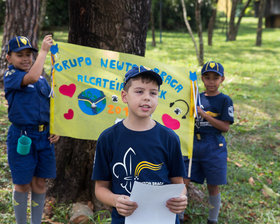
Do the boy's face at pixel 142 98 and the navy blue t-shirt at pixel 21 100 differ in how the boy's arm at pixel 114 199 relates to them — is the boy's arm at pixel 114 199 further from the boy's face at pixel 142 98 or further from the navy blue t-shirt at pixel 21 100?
the navy blue t-shirt at pixel 21 100

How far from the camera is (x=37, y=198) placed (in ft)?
10.2

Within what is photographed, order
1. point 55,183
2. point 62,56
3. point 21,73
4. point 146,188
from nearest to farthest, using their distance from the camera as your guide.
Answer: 1. point 146,188
2. point 21,73
3. point 62,56
4. point 55,183

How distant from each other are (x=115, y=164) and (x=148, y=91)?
467mm

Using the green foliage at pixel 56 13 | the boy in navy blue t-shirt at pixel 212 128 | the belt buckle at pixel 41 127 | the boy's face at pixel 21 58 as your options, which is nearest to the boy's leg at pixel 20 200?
the belt buckle at pixel 41 127

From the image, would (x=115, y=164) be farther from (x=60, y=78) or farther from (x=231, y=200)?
(x=231, y=200)

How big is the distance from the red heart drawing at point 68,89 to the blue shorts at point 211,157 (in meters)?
1.29

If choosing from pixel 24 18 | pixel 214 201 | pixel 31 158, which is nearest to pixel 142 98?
pixel 31 158

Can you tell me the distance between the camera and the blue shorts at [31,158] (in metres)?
2.88

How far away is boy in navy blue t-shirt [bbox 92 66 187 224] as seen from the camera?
6.24 ft

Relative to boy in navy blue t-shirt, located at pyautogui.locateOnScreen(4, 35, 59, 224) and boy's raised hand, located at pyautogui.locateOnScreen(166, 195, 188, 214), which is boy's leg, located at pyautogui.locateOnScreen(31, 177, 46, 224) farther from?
boy's raised hand, located at pyautogui.locateOnScreen(166, 195, 188, 214)

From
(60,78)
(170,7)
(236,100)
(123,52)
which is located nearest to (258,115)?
(236,100)

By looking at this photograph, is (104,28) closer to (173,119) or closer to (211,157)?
(173,119)

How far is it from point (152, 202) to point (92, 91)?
1.67 m

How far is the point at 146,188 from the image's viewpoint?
1.64 metres
